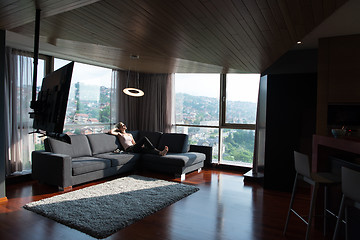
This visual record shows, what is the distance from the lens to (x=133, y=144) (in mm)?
6484

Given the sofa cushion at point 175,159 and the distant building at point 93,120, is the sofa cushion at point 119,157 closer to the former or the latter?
the sofa cushion at point 175,159

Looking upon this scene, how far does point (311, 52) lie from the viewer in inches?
188

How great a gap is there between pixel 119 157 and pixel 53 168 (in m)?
1.35

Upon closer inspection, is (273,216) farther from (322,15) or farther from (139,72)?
(139,72)

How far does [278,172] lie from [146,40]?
3303 millimetres

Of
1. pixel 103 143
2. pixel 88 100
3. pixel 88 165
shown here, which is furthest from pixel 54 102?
pixel 88 100

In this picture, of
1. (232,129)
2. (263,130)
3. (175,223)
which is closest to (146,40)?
(175,223)

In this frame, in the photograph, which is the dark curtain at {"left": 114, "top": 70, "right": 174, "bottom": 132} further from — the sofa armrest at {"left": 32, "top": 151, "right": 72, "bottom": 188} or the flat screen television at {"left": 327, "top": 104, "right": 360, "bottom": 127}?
the flat screen television at {"left": 327, "top": 104, "right": 360, "bottom": 127}

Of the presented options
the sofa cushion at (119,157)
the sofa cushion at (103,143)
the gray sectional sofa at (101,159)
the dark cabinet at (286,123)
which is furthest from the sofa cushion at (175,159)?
the dark cabinet at (286,123)

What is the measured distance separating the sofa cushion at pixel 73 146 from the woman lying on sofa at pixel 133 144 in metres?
0.84

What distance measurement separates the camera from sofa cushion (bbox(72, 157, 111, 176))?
4.69 metres

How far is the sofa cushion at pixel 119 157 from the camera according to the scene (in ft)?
17.8

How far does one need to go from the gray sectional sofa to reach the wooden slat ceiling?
195cm

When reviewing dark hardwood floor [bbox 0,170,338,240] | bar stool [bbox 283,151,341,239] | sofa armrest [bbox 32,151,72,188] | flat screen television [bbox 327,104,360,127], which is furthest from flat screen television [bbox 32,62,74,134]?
flat screen television [bbox 327,104,360,127]
